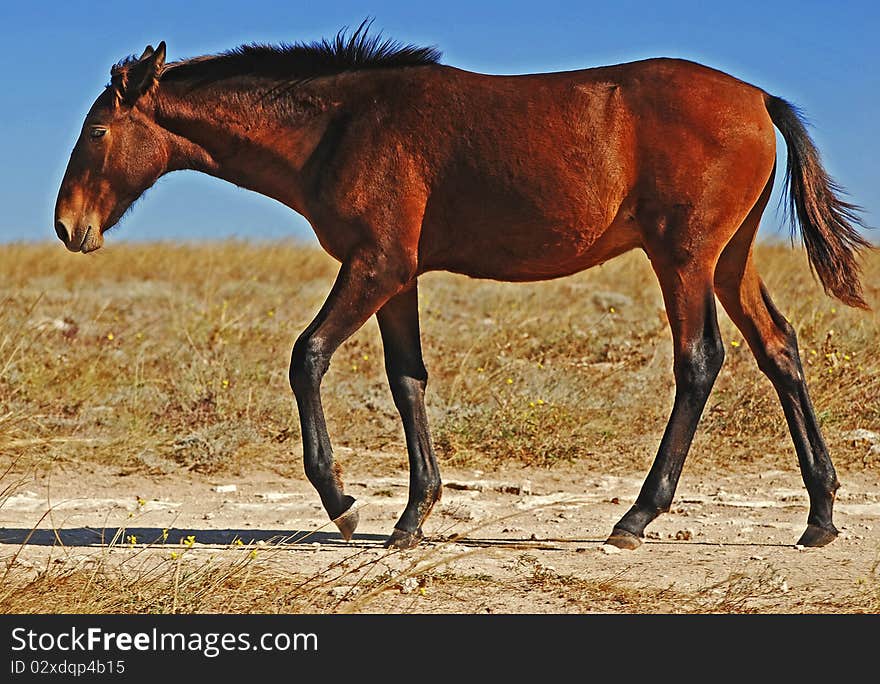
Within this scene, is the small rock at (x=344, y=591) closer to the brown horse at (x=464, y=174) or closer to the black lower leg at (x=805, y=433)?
the brown horse at (x=464, y=174)

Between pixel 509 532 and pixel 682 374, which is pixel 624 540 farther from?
→ pixel 682 374

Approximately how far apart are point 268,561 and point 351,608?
36.4 inches

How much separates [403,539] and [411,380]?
88 centimetres

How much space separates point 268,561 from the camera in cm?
529

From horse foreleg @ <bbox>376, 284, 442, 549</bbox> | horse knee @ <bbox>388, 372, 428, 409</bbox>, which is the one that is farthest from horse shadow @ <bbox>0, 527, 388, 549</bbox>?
horse knee @ <bbox>388, 372, 428, 409</bbox>

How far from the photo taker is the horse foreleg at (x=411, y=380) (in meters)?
6.38

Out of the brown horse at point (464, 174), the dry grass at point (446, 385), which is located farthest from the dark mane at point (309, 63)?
the dry grass at point (446, 385)

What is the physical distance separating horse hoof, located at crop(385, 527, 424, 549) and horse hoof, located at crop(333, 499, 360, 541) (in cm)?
21

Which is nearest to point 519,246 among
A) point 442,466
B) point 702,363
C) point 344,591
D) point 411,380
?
point 411,380

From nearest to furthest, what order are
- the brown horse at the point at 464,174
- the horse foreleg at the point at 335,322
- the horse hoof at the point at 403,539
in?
the horse foreleg at the point at 335,322 → the brown horse at the point at 464,174 → the horse hoof at the point at 403,539

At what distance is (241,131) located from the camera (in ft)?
20.4

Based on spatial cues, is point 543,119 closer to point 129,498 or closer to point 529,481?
point 529,481

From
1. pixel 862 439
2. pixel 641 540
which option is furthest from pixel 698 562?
pixel 862 439

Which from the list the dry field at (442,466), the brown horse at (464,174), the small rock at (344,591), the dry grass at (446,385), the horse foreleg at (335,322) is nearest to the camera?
the small rock at (344,591)
